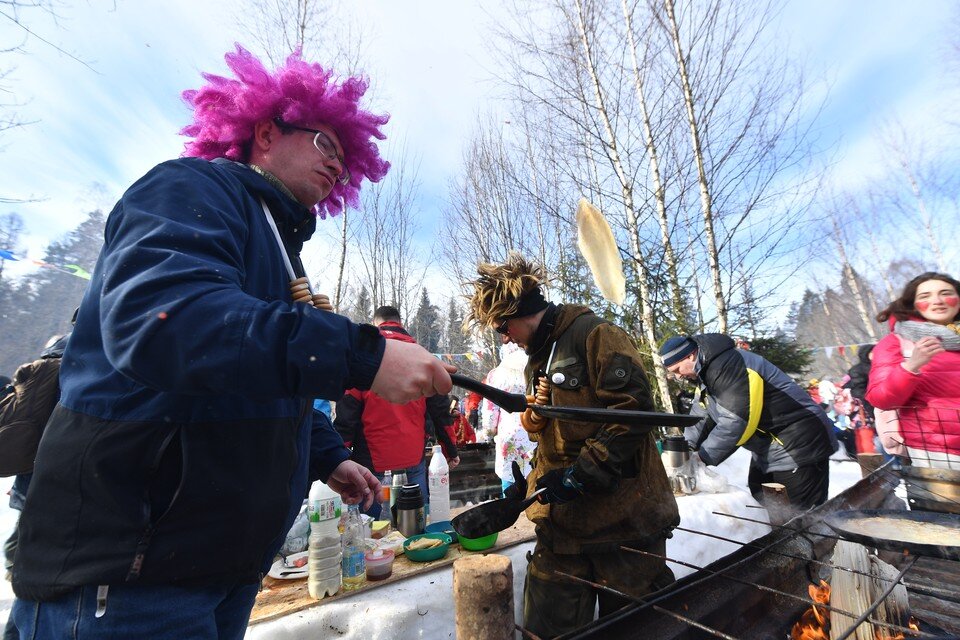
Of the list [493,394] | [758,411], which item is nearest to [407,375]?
[493,394]

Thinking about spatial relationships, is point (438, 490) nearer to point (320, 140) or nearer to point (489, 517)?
point (489, 517)

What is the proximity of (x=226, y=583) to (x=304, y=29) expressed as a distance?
12.3 metres

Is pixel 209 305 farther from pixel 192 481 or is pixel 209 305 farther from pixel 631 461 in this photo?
pixel 631 461

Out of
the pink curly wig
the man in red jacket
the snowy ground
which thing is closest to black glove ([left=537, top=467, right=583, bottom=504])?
the snowy ground

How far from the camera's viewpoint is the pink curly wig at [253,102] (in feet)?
5.56

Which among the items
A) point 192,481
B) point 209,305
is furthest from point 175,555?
point 209,305

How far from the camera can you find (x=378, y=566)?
2637 millimetres

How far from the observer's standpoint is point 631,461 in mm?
2539

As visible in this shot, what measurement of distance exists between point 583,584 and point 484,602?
3.58 feet

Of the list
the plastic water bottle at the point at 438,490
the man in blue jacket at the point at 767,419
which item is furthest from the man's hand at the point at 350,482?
the man in blue jacket at the point at 767,419

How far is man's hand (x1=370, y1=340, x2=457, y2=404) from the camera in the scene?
0.96 m

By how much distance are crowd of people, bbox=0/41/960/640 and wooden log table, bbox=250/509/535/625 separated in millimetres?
600

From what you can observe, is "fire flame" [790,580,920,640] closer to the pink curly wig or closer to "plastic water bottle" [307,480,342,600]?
"plastic water bottle" [307,480,342,600]

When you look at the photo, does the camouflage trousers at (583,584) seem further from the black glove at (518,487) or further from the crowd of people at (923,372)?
the crowd of people at (923,372)
